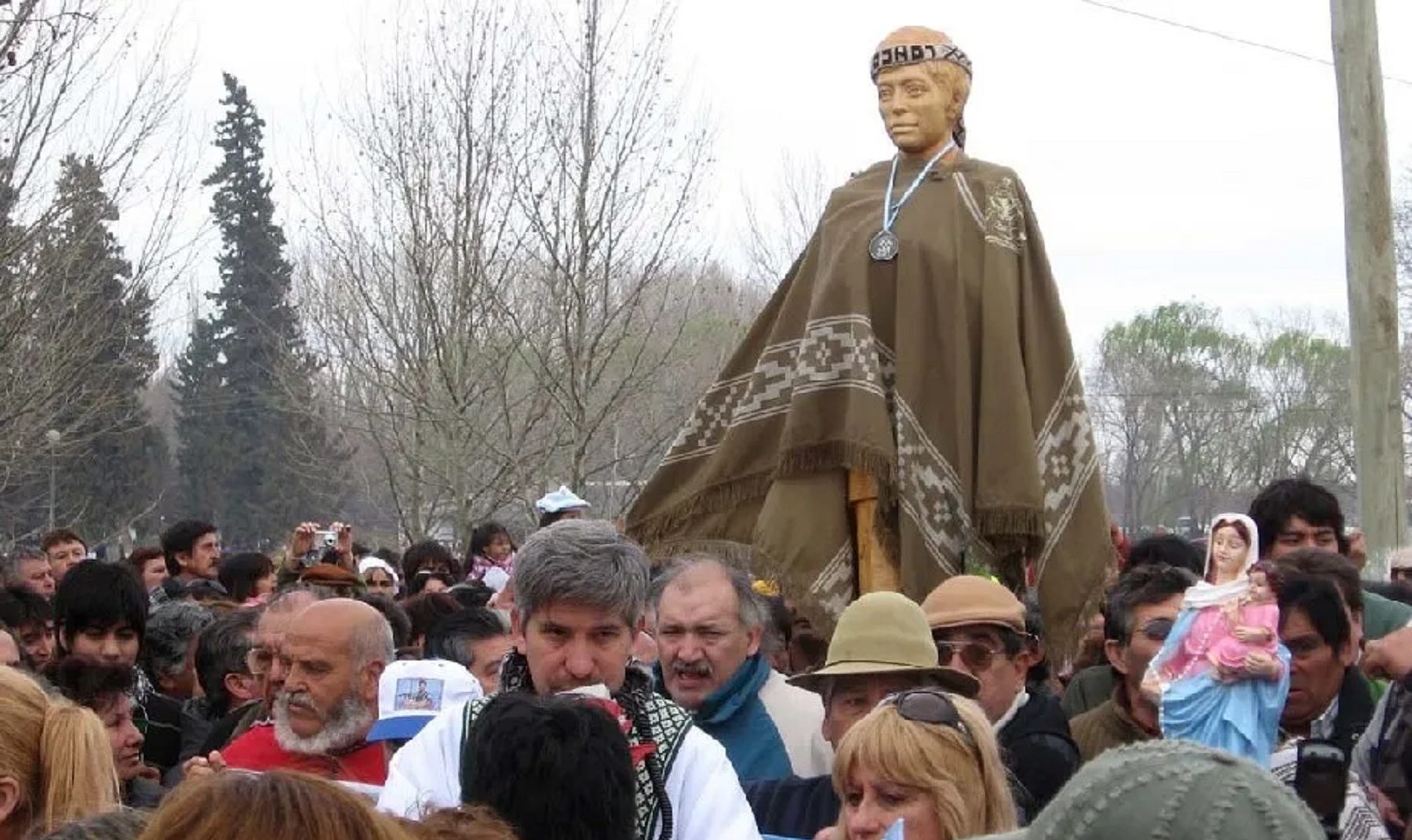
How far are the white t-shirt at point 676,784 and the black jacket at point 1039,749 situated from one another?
1.34 m

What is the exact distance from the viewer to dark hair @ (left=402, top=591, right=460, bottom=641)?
28.4 ft

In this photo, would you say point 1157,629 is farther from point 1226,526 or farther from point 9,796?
point 9,796

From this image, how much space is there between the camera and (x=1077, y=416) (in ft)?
19.2

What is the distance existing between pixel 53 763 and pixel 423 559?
9881mm

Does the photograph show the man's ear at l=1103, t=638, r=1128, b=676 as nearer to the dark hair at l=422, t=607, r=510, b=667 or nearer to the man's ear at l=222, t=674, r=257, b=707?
the dark hair at l=422, t=607, r=510, b=667

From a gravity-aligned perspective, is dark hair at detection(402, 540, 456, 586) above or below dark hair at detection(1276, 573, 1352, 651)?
above

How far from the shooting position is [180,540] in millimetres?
11617

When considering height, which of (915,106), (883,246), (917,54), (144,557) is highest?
(917,54)

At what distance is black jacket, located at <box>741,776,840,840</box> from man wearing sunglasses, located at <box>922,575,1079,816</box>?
0.57 meters

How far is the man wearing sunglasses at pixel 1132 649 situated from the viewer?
5.90m

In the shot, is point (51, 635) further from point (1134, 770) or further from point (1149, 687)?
point (1134, 770)

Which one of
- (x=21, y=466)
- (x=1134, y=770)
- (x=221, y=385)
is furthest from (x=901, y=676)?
(x=221, y=385)

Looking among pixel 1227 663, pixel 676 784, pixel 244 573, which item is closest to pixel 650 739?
pixel 676 784

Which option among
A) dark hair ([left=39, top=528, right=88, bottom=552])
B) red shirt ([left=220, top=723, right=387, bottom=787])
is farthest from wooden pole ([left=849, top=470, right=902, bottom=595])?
dark hair ([left=39, top=528, right=88, bottom=552])
